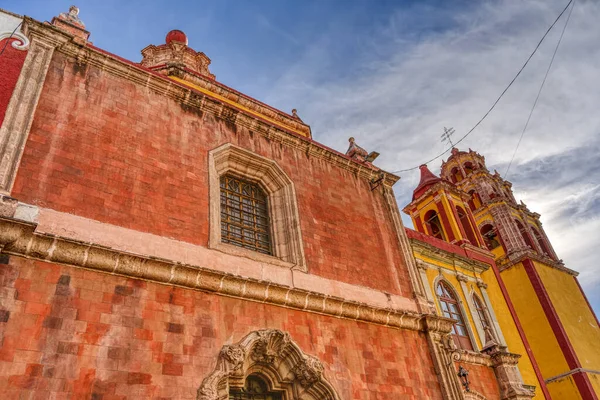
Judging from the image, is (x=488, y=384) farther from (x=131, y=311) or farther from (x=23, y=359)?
(x=23, y=359)

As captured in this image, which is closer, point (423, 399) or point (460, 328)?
point (423, 399)

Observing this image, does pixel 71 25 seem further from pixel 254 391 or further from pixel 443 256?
pixel 443 256

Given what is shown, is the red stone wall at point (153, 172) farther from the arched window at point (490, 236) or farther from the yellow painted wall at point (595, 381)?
the arched window at point (490, 236)

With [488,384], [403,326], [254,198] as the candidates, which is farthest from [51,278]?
[488,384]

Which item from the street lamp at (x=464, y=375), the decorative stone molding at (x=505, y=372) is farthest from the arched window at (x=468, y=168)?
the street lamp at (x=464, y=375)

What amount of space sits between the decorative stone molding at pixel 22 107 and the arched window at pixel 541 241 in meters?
26.5

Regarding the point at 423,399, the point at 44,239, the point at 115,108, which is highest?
the point at 115,108

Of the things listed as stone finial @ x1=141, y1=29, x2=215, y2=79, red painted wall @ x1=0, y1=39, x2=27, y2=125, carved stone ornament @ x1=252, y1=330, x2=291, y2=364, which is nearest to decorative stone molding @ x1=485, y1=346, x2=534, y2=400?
carved stone ornament @ x1=252, y1=330, x2=291, y2=364

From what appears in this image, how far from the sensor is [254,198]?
10391 millimetres

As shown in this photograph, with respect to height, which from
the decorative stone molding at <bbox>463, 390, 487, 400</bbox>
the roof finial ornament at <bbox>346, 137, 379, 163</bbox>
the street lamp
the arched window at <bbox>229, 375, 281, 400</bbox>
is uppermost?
the roof finial ornament at <bbox>346, 137, 379, 163</bbox>

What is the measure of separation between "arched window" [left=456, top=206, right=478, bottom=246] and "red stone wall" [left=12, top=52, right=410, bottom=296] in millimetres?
10363

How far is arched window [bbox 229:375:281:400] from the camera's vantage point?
7441 mm

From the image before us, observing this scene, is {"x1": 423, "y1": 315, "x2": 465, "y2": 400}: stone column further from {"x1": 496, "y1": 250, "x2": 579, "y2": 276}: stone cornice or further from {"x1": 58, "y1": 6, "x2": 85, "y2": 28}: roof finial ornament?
{"x1": 496, "y1": 250, "x2": 579, "y2": 276}: stone cornice

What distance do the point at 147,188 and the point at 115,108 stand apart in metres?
1.84
